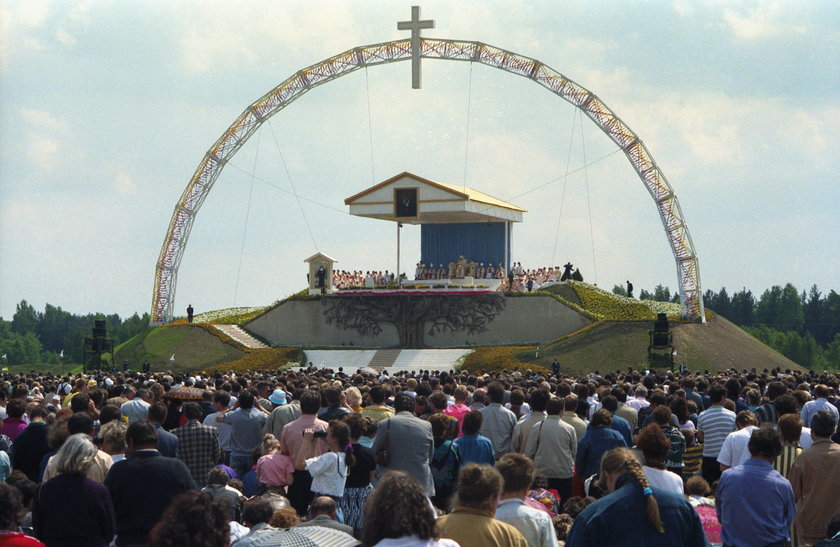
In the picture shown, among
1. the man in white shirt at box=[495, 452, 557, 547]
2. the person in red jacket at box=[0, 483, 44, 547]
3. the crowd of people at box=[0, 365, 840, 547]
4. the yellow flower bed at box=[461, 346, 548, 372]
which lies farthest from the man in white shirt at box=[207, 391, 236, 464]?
the yellow flower bed at box=[461, 346, 548, 372]

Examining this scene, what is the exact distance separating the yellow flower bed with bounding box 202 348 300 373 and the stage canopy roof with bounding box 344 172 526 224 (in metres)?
8.28

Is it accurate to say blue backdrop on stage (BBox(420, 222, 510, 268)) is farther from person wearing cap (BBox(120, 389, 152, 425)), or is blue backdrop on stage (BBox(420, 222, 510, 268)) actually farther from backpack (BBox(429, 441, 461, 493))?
backpack (BBox(429, 441, 461, 493))

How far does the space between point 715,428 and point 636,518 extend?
6.83 meters

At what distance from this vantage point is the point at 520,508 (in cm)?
716

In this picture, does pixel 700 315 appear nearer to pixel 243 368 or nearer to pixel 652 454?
pixel 243 368

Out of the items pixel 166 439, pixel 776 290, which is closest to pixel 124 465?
pixel 166 439

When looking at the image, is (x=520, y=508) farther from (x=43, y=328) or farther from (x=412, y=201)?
(x=43, y=328)

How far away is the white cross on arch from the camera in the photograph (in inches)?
2072

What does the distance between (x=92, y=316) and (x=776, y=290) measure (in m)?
88.8

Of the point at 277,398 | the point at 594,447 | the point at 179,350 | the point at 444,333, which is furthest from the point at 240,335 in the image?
the point at 594,447

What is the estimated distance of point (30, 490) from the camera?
9.55 metres

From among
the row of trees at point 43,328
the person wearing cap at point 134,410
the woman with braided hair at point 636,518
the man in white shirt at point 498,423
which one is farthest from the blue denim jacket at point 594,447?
the row of trees at point 43,328

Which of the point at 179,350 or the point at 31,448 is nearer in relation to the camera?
the point at 31,448

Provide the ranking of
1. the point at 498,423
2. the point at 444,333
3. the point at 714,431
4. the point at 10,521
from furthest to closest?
the point at 444,333 → the point at 498,423 → the point at 714,431 → the point at 10,521
